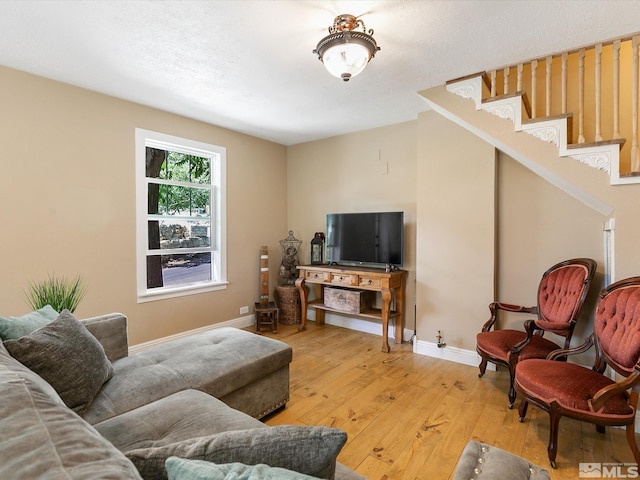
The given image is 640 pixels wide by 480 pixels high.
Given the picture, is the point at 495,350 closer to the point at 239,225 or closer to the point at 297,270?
the point at 297,270

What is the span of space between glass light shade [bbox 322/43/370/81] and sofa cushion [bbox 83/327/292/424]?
6.50 feet

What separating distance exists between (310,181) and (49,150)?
3.01 metres

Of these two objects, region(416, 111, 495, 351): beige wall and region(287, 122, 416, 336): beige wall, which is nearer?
region(416, 111, 495, 351): beige wall

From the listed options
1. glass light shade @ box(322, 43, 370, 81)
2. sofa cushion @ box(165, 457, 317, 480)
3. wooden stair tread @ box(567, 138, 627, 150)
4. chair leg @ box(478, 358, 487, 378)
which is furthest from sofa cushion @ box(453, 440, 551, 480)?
wooden stair tread @ box(567, 138, 627, 150)

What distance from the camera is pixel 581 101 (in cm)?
231

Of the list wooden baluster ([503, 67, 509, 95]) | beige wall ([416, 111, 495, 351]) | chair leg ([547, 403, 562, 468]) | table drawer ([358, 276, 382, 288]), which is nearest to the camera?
chair leg ([547, 403, 562, 468])

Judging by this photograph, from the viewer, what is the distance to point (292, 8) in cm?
186

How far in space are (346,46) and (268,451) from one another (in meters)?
2.13

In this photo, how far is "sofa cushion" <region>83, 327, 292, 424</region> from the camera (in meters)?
1.59

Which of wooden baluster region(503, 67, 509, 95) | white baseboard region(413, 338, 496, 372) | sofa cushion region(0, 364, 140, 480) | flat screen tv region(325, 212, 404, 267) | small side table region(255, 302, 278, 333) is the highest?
wooden baluster region(503, 67, 509, 95)

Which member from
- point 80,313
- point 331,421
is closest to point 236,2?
point 331,421

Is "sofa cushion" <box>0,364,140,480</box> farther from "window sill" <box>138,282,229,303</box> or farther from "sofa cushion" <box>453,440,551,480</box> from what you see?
"window sill" <box>138,282,229,303</box>

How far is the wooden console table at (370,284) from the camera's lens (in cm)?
343

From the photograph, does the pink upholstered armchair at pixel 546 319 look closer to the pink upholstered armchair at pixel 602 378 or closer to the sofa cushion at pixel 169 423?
the pink upholstered armchair at pixel 602 378
